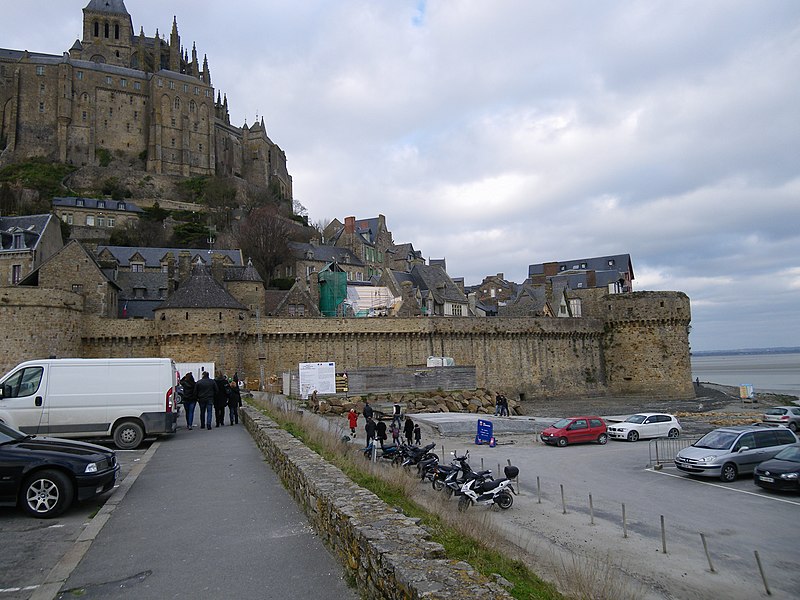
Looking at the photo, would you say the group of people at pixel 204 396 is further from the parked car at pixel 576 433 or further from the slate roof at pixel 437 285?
the slate roof at pixel 437 285

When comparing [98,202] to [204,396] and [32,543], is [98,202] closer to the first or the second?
[204,396]

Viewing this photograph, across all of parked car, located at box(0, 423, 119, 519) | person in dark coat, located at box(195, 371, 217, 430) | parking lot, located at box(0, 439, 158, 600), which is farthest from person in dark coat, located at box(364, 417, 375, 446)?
parked car, located at box(0, 423, 119, 519)

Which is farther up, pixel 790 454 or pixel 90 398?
pixel 90 398

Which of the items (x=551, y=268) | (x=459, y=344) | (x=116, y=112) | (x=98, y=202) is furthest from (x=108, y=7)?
(x=459, y=344)

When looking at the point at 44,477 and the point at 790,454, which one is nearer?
the point at 44,477

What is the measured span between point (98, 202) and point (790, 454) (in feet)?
252

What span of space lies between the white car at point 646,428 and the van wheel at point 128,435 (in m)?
19.5

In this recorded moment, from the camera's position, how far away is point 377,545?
512 centimetres

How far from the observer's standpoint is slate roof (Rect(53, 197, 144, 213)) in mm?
70250

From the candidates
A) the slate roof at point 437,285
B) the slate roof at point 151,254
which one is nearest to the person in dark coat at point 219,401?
the slate roof at point 151,254

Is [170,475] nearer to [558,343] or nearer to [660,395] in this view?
[558,343]

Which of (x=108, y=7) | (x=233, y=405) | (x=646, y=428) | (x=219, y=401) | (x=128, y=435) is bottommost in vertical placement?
(x=646, y=428)

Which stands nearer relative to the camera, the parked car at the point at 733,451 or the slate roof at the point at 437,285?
the parked car at the point at 733,451

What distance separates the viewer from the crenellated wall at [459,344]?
1433 inches
